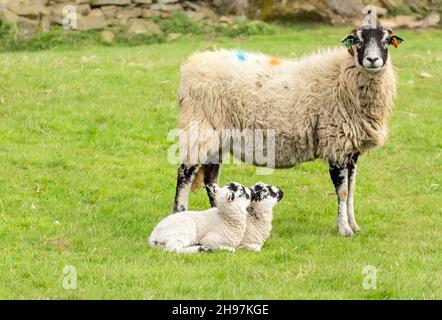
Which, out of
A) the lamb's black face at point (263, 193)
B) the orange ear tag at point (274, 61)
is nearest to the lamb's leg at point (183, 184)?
the lamb's black face at point (263, 193)

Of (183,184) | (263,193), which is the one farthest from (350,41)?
(183,184)

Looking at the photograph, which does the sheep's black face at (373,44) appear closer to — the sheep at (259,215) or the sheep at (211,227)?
the sheep at (259,215)

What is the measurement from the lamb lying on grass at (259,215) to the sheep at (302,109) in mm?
898

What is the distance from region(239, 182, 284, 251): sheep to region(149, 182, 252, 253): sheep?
16 centimetres

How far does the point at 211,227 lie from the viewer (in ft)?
29.7

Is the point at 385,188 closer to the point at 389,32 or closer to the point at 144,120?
the point at 389,32

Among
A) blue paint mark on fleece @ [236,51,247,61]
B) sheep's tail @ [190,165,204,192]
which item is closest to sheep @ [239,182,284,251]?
sheep's tail @ [190,165,204,192]

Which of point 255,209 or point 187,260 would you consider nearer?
point 187,260

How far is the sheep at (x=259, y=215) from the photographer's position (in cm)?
921

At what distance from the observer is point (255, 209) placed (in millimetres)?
9336

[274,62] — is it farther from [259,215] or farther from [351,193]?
[259,215]

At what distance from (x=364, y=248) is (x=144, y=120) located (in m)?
6.12

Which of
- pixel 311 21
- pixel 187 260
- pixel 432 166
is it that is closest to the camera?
pixel 187 260

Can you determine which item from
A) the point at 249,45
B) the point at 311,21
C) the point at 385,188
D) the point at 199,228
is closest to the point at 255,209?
the point at 199,228
